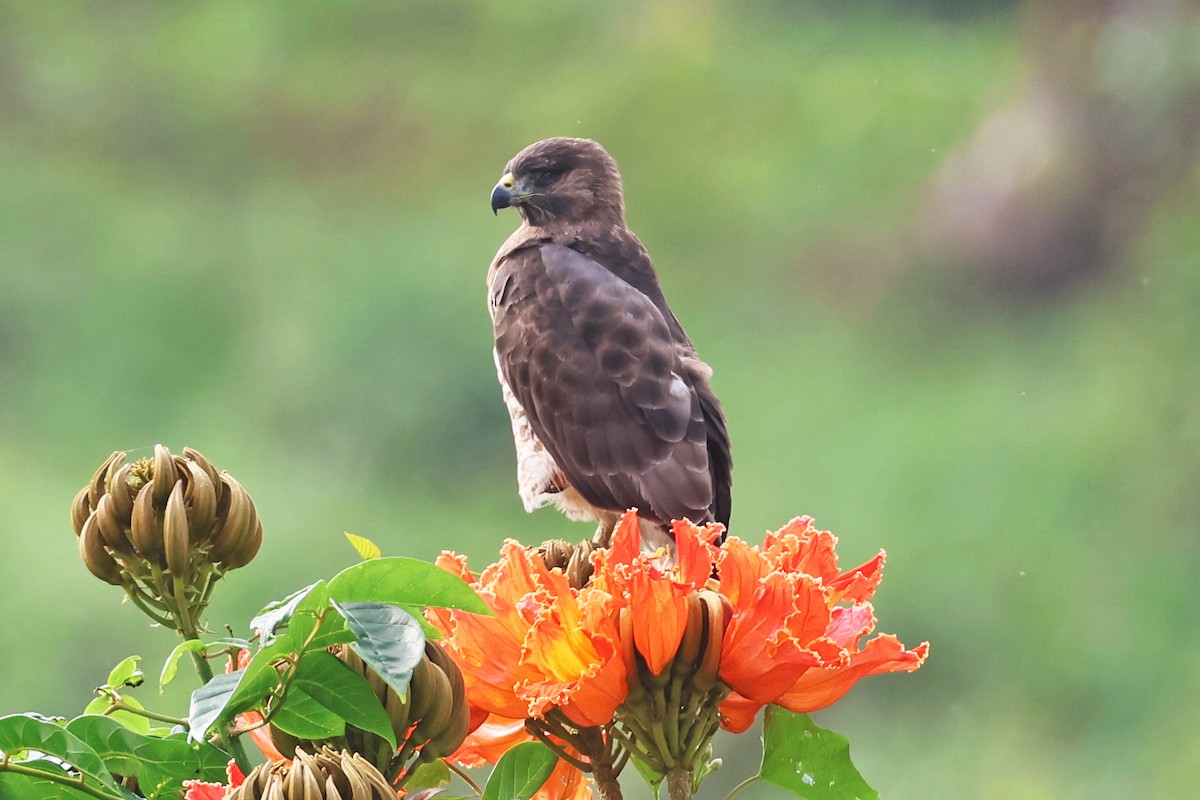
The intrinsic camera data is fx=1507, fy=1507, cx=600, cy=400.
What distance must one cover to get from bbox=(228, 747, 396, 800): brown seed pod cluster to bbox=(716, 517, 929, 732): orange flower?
0.12 metres

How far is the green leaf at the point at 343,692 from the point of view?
0.35 m

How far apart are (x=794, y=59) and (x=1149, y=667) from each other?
4.62ft

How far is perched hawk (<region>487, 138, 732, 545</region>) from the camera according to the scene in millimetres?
1092

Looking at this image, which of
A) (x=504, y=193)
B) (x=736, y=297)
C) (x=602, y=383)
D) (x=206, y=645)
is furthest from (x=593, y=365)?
(x=736, y=297)

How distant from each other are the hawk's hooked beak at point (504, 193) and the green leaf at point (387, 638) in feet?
2.99

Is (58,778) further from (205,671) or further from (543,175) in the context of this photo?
(543,175)

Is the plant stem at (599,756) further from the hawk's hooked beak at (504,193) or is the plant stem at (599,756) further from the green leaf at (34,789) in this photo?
the hawk's hooked beak at (504,193)

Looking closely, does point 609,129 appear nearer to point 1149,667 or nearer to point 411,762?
point 1149,667

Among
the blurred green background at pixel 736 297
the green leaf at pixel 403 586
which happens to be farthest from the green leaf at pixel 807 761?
the blurred green background at pixel 736 297

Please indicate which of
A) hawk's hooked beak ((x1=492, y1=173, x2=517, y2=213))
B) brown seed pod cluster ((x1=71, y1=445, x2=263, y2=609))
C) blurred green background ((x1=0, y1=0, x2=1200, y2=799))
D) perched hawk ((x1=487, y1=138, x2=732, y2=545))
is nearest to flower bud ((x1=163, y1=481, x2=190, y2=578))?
brown seed pod cluster ((x1=71, y1=445, x2=263, y2=609))

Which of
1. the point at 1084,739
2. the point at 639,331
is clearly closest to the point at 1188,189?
the point at 1084,739

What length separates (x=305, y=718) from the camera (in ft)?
1.16

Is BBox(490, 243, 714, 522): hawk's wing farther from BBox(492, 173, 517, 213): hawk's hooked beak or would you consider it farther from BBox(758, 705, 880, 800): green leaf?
BBox(758, 705, 880, 800): green leaf

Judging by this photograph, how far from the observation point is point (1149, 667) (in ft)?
9.37
